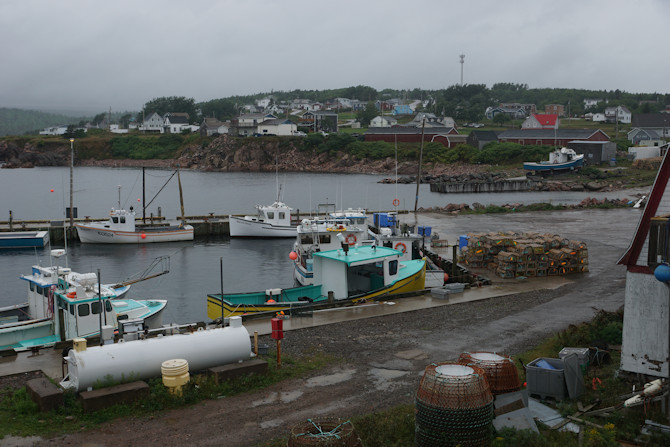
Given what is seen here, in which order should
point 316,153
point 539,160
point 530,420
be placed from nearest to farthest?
point 530,420, point 539,160, point 316,153

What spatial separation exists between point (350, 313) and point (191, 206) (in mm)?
57029

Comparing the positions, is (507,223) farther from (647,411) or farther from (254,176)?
(254,176)

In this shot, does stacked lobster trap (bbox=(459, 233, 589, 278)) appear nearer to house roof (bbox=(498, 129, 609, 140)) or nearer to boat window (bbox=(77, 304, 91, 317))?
boat window (bbox=(77, 304, 91, 317))

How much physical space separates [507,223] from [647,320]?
32.3 m

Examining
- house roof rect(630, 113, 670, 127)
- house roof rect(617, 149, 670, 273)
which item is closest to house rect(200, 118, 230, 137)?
house roof rect(630, 113, 670, 127)

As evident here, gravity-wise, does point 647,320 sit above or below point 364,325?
above

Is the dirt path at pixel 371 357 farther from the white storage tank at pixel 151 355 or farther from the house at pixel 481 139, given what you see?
the house at pixel 481 139

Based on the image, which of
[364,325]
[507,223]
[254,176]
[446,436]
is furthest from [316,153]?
[446,436]

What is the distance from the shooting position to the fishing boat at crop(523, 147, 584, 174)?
304ft

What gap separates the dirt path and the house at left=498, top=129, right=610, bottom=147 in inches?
3498

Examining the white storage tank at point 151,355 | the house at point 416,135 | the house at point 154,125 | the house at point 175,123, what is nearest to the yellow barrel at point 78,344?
the white storage tank at point 151,355

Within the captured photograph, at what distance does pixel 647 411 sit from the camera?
36.8 ft

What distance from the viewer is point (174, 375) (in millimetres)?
12539

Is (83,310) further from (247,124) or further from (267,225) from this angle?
(247,124)
